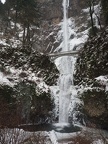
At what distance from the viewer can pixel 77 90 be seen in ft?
80.7

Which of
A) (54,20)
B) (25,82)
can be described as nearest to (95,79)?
(25,82)

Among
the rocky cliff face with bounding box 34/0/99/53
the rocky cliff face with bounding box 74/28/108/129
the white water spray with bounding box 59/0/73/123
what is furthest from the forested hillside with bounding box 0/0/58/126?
the rocky cliff face with bounding box 34/0/99/53

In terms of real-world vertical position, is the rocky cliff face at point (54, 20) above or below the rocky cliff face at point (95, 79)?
above

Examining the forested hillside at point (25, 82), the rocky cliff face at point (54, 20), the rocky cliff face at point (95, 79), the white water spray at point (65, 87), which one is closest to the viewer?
the rocky cliff face at point (95, 79)

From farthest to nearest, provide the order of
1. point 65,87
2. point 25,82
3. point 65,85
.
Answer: point 65,85
point 65,87
point 25,82

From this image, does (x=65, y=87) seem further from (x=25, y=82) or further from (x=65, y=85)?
(x=25, y=82)

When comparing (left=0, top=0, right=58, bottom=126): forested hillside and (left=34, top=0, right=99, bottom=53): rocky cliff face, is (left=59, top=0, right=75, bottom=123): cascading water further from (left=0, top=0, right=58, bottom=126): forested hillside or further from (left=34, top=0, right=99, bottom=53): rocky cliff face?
(left=34, top=0, right=99, bottom=53): rocky cliff face

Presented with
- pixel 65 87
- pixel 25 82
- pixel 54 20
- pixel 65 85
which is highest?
pixel 54 20

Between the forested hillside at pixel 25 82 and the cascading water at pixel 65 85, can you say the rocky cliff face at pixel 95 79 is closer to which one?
the cascading water at pixel 65 85

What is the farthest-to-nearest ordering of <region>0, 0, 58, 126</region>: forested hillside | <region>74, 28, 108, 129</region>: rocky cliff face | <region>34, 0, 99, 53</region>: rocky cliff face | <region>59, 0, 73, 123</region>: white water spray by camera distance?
<region>34, 0, 99, 53</region>: rocky cliff face → <region>59, 0, 73, 123</region>: white water spray → <region>0, 0, 58, 126</region>: forested hillside → <region>74, 28, 108, 129</region>: rocky cliff face

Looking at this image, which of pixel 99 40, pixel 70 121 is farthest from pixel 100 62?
pixel 70 121

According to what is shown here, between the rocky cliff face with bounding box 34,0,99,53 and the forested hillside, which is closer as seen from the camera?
the forested hillside

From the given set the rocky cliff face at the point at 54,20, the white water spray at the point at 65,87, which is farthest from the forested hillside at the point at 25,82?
the rocky cliff face at the point at 54,20

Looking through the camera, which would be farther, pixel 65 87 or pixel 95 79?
pixel 65 87
